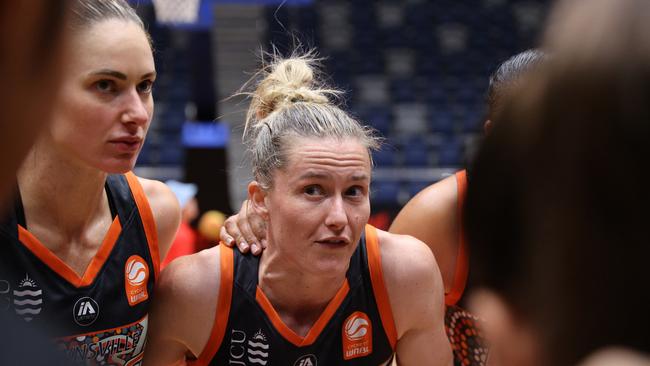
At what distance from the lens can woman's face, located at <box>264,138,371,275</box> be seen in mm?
2637

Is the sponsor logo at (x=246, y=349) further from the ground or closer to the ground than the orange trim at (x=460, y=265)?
closer to the ground

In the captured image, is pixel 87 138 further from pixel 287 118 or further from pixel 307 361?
pixel 307 361

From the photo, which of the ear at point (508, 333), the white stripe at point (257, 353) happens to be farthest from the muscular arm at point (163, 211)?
the ear at point (508, 333)

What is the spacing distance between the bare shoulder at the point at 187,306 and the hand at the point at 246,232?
186 millimetres

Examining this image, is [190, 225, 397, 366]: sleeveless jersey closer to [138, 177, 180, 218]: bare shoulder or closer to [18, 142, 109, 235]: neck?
[138, 177, 180, 218]: bare shoulder

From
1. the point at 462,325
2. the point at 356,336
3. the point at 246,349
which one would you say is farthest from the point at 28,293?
the point at 462,325

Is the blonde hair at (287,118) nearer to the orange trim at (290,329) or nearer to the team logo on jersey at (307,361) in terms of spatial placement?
the orange trim at (290,329)

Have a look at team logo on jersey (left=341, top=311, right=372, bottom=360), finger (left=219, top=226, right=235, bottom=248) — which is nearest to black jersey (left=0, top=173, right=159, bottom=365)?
finger (left=219, top=226, right=235, bottom=248)

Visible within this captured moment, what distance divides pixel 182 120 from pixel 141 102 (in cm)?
931

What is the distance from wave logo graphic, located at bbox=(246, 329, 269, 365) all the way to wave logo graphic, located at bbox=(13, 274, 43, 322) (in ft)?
2.22

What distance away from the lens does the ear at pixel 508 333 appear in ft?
2.30

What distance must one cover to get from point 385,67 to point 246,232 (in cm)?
978

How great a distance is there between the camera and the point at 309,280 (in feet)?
9.17

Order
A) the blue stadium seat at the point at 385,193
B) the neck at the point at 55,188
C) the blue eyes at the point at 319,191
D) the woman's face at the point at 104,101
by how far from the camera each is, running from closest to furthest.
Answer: the woman's face at the point at 104,101, the neck at the point at 55,188, the blue eyes at the point at 319,191, the blue stadium seat at the point at 385,193
